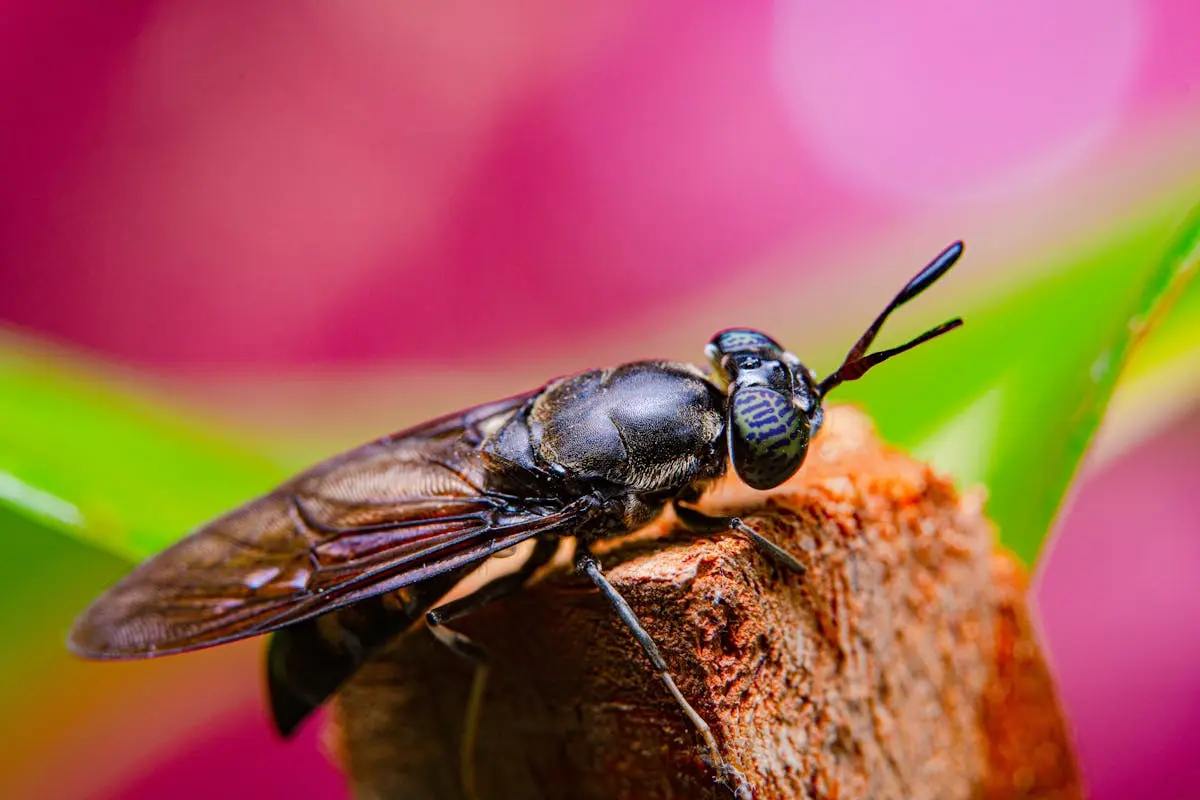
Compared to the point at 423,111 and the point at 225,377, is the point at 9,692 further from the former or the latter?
the point at 423,111

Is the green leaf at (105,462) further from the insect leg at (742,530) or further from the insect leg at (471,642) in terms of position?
the insect leg at (742,530)

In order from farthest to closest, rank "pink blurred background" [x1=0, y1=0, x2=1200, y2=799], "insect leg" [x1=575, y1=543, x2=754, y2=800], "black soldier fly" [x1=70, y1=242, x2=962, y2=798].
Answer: "pink blurred background" [x1=0, y1=0, x2=1200, y2=799], "black soldier fly" [x1=70, y1=242, x2=962, y2=798], "insect leg" [x1=575, y1=543, x2=754, y2=800]

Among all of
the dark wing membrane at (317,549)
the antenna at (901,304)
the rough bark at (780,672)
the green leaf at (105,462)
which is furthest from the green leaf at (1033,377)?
the green leaf at (105,462)

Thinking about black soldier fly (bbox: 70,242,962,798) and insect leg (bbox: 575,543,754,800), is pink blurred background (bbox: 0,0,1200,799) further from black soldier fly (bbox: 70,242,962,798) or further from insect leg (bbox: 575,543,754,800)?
insect leg (bbox: 575,543,754,800)

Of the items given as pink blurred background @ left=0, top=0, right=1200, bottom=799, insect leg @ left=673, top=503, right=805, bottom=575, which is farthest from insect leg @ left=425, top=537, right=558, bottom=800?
pink blurred background @ left=0, top=0, right=1200, bottom=799

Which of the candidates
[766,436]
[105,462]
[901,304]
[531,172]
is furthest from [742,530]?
[531,172]
